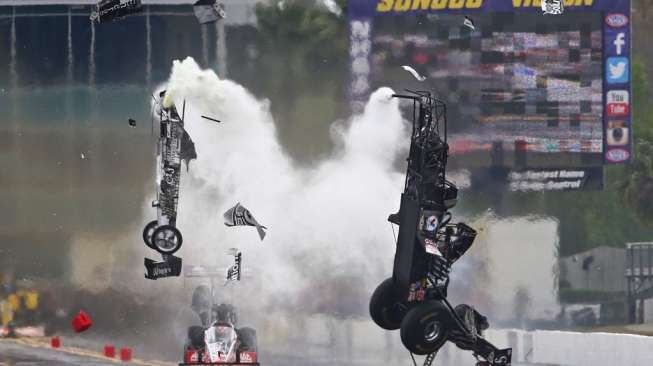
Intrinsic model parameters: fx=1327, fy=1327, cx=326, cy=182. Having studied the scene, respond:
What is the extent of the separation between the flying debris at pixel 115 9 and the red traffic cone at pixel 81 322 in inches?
300

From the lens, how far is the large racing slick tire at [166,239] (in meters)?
30.4

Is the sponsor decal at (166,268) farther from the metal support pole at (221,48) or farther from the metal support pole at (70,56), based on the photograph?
the metal support pole at (70,56)

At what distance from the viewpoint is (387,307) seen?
27.8m

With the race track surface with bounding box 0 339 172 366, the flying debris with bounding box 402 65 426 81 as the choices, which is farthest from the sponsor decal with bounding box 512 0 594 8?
the race track surface with bounding box 0 339 172 366

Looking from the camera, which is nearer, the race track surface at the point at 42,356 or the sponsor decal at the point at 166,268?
the race track surface at the point at 42,356

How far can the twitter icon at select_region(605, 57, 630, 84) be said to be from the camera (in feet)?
114

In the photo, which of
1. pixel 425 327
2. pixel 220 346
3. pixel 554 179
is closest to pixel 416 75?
pixel 554 179

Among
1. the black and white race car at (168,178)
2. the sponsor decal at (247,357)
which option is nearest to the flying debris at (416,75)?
the black and white race car at (168,178)

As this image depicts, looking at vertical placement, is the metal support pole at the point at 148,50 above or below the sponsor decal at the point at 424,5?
below

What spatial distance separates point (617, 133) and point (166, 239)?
12381 mm

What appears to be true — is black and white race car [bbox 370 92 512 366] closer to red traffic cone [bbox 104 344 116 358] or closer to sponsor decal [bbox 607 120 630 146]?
sponsor decal [bbox 607 120 630 146]

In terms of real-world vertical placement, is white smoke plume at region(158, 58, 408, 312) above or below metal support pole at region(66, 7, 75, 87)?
below

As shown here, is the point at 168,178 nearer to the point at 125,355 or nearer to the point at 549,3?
the point at 125,355

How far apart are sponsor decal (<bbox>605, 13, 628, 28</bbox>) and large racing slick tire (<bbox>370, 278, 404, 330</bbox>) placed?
1097 centimetres
